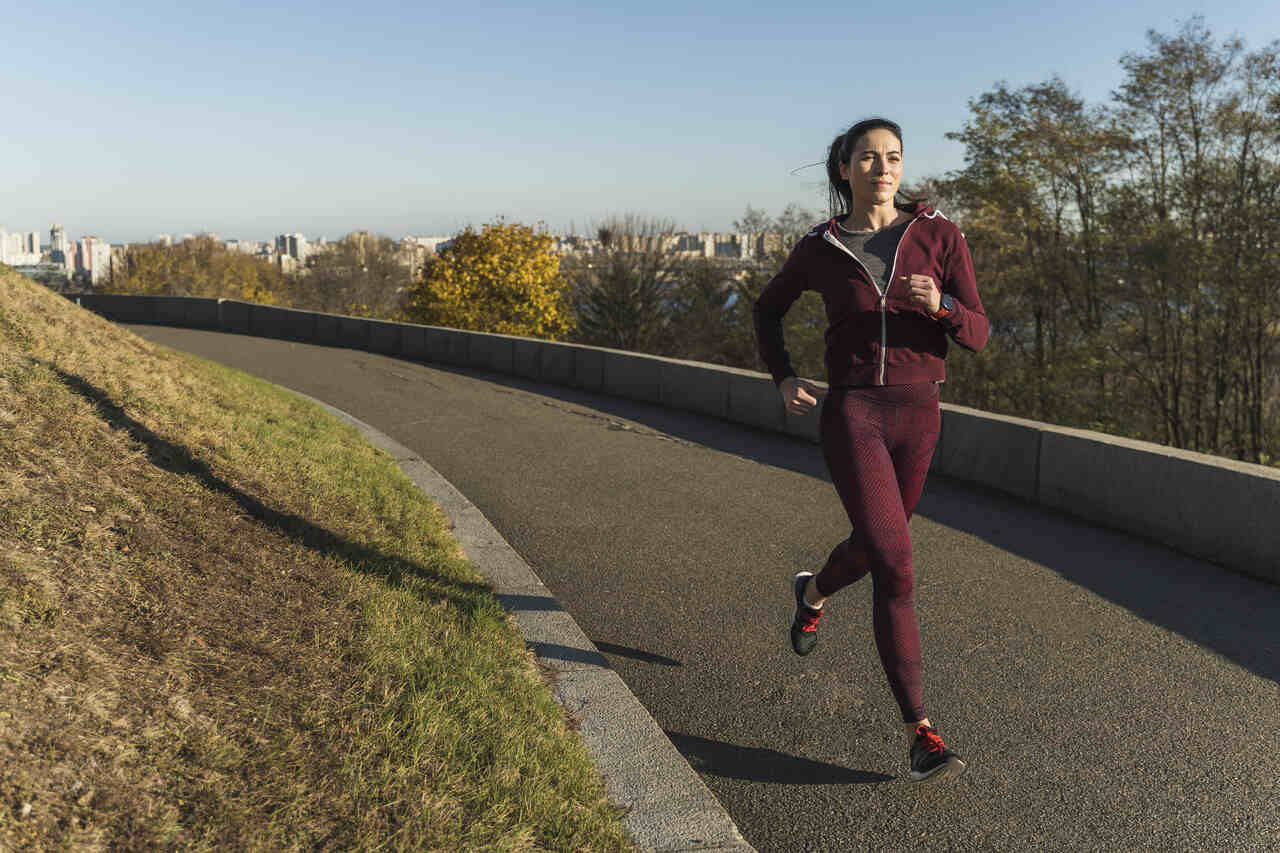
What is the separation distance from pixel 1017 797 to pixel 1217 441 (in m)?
23.9

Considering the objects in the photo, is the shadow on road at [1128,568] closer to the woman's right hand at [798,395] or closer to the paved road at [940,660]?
the paved road at [940,660]

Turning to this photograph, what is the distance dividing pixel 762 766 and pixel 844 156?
213cm

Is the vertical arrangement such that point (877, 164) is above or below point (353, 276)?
below

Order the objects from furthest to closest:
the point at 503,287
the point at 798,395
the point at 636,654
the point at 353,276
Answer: the point at 353,276
the point at 503,287
the point at 636,654
the point at 798,395

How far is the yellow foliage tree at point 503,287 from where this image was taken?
29797 mm

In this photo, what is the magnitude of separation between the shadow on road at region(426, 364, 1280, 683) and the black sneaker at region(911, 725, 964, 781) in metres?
1.97

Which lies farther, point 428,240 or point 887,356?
point 428,240

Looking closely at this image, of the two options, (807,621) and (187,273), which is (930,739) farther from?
(187,273)

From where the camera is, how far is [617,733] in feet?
11.3

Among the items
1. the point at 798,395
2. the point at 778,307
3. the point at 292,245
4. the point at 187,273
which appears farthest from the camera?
the point at 292,245

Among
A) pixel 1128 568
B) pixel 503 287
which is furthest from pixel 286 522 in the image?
pixel 503 287

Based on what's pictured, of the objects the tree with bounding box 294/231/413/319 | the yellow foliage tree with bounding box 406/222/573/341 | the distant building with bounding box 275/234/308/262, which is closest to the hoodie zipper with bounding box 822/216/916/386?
the yellow foliage tree with bounding box 406/222/573/341

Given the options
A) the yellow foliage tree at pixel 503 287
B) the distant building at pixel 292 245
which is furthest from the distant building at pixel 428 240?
the distant building at pixel 292 245

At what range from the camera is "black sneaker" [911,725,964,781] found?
10.2 ft
